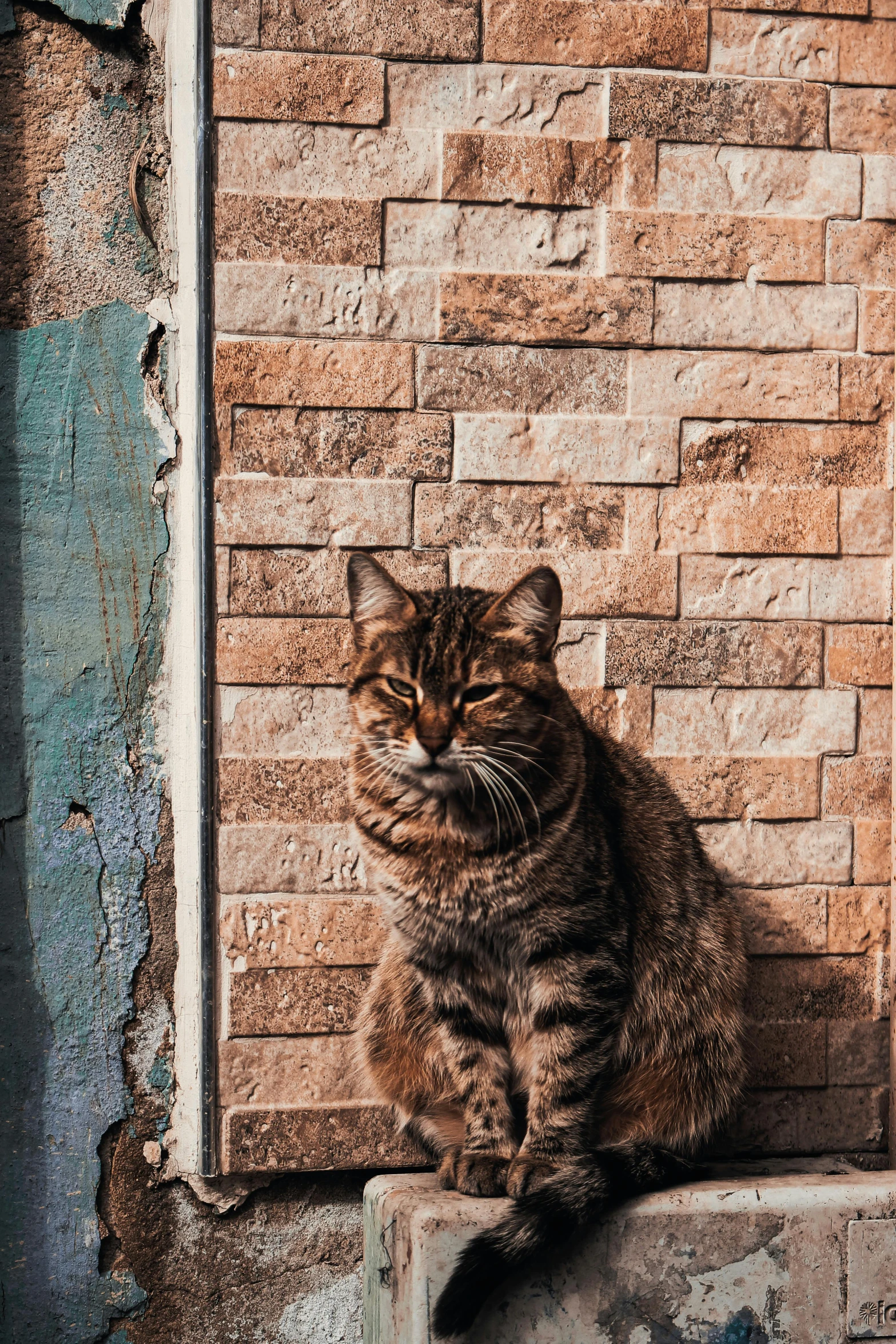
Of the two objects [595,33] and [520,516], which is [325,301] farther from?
[595,33]

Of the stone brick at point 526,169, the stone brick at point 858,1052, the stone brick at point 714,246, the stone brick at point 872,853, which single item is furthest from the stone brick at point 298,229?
the stone brick at point 858,1052

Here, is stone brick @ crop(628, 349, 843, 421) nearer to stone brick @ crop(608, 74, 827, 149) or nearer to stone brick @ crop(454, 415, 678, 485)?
stone brick @ crop(454, 415, 678, 485)

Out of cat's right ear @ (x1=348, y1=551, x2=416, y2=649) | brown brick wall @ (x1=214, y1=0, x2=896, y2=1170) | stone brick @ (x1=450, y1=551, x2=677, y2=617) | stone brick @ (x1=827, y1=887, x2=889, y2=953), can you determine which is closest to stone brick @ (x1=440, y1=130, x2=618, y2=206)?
brown brick wall @ (x1=214, y1=0, x2=896, y2=1170)

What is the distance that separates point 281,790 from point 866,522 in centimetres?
138

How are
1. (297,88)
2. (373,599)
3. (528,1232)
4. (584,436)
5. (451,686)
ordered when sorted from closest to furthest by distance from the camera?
(528,1232) → (451,686) → (373,599) → (297,88) → (584,436)

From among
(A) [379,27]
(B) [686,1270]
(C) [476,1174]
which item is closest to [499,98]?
(A) [379,27]

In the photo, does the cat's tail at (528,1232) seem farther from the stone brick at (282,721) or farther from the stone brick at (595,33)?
the stone brick at (595,33)

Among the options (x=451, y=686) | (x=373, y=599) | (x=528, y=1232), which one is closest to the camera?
(x=528, y=1232)

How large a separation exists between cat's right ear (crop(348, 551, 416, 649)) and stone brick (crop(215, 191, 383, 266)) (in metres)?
0.75

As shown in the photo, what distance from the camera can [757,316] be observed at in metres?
2.42

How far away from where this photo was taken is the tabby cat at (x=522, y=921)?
186 cm

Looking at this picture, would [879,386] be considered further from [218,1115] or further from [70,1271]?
[70,1271]

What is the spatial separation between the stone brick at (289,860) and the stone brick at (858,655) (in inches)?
43.3

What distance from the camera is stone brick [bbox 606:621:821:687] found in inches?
94.9
